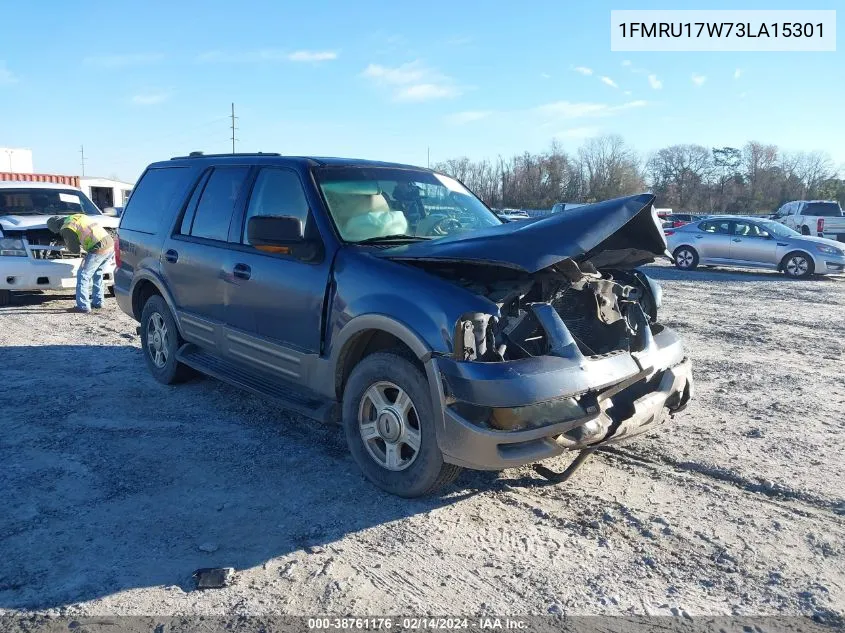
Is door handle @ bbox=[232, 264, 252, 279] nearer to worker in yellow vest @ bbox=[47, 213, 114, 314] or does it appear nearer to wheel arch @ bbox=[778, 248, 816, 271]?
worker in yellow vest @ bbox=[47, 213, 114, 314]

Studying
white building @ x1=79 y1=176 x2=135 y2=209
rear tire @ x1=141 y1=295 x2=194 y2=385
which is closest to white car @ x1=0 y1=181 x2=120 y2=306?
rear tire @ x1=141 y1=295 x2=194 y2=385

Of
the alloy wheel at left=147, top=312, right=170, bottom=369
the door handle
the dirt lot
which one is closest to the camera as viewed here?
the dirt lot

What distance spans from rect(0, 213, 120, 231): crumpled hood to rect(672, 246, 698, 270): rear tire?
571 inches

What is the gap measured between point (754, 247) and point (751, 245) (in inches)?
4.6

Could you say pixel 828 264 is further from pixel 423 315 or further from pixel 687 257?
pixel 423 315

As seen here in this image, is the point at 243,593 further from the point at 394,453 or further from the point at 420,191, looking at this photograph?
the point at 420,191

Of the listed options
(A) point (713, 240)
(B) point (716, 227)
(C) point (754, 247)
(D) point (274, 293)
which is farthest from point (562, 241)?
(B) point (716, 227)

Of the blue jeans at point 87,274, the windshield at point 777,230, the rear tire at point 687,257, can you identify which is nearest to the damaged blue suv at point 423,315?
the blue jeans at point 87,274

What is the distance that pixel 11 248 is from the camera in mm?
9562

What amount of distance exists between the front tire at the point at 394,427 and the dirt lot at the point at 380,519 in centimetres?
17

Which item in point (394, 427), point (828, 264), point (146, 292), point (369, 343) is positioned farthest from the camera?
point (828, 264)

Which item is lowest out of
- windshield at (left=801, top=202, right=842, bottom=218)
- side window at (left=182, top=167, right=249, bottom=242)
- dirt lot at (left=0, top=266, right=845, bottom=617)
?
dirt lot at (left=0, top=266, right=845, bottom=617)

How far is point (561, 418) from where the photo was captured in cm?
332

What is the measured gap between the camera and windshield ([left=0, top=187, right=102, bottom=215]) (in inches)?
423
